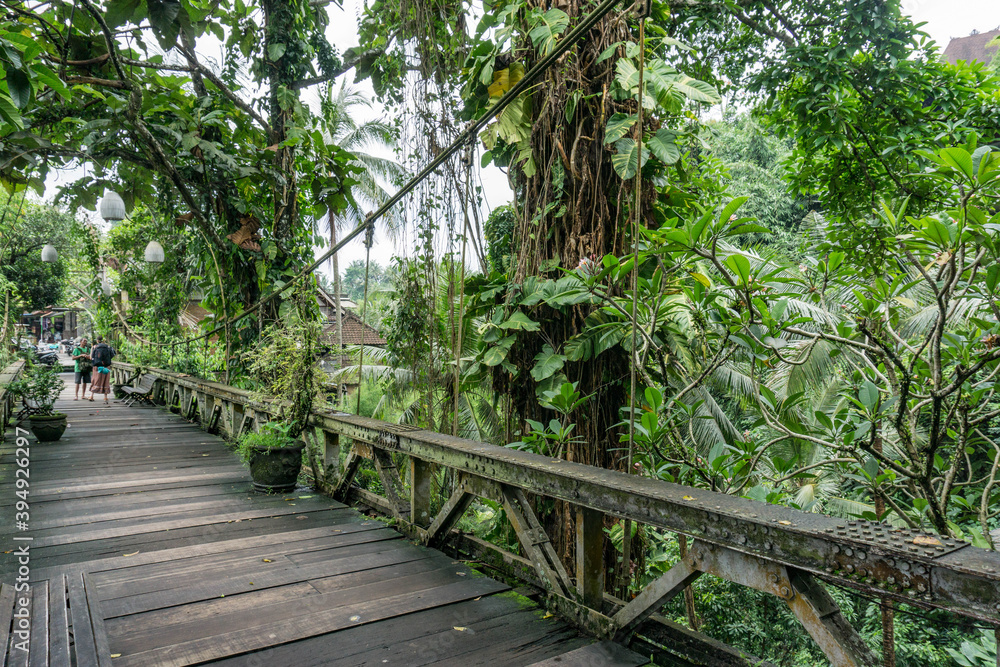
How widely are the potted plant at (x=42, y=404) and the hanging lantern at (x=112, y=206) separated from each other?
1.92 meters

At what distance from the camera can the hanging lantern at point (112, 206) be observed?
18.7ft

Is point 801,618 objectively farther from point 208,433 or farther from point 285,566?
point 208,433

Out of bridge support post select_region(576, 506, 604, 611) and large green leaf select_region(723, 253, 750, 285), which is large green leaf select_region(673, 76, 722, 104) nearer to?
large green leaf select_region(723, 253, 750, 285)

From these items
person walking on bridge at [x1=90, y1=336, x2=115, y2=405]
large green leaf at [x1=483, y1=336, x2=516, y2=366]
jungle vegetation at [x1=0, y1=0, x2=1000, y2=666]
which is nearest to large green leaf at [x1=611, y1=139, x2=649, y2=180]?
jungle vegetation at [x1=0, y1=0, x2=1000, y2=666]

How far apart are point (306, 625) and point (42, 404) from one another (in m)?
5.79

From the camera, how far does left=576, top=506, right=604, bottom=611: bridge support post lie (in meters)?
1.93

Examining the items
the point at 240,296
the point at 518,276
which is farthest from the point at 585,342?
the point at 240,296

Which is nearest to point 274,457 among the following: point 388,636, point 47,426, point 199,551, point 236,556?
point 199,551

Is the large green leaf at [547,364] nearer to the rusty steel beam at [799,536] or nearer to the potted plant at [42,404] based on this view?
the rusty steel beam at [799,536]

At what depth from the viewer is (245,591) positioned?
90.6 inches

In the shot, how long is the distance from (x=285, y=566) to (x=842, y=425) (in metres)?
2.19

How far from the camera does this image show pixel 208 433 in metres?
6.59

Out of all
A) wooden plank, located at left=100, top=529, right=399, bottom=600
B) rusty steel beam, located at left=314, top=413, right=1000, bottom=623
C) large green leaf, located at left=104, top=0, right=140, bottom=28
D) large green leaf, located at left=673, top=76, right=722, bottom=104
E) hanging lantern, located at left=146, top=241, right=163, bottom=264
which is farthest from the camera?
hanging lantern, located at left=146, top=241, right=163, bottom=264

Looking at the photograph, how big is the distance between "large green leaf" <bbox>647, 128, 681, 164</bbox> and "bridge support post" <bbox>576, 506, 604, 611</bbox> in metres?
1.49
